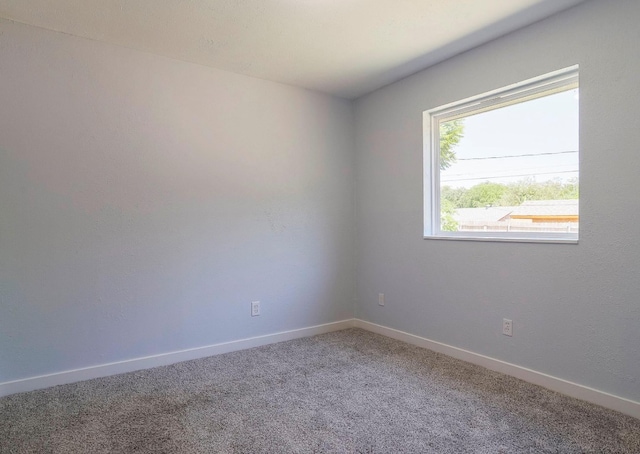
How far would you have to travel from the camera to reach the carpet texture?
1.66m

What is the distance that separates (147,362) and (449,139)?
2804 millimetres

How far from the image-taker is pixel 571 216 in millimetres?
2199

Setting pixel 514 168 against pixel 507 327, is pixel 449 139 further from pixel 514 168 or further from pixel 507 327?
pixel 507 327

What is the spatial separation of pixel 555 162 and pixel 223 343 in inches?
104

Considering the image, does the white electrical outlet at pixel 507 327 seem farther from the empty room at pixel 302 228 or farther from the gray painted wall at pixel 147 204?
the gray painted wall at pixel 147 204

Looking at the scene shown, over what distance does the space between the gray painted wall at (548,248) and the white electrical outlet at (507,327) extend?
0.13 ft

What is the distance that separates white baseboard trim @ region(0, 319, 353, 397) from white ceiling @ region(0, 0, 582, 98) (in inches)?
84.3

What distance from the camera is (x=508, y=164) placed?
2537mm

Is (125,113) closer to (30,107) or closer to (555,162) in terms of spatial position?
(30,107)

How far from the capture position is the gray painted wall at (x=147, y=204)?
223 centimetres

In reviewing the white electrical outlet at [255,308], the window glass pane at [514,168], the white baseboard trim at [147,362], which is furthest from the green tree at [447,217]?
the white electrical outlet at [255,308]

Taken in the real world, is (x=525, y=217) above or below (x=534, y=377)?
above

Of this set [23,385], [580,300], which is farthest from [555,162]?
[23,385]

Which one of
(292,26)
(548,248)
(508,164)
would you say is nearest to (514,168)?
(508,164)
